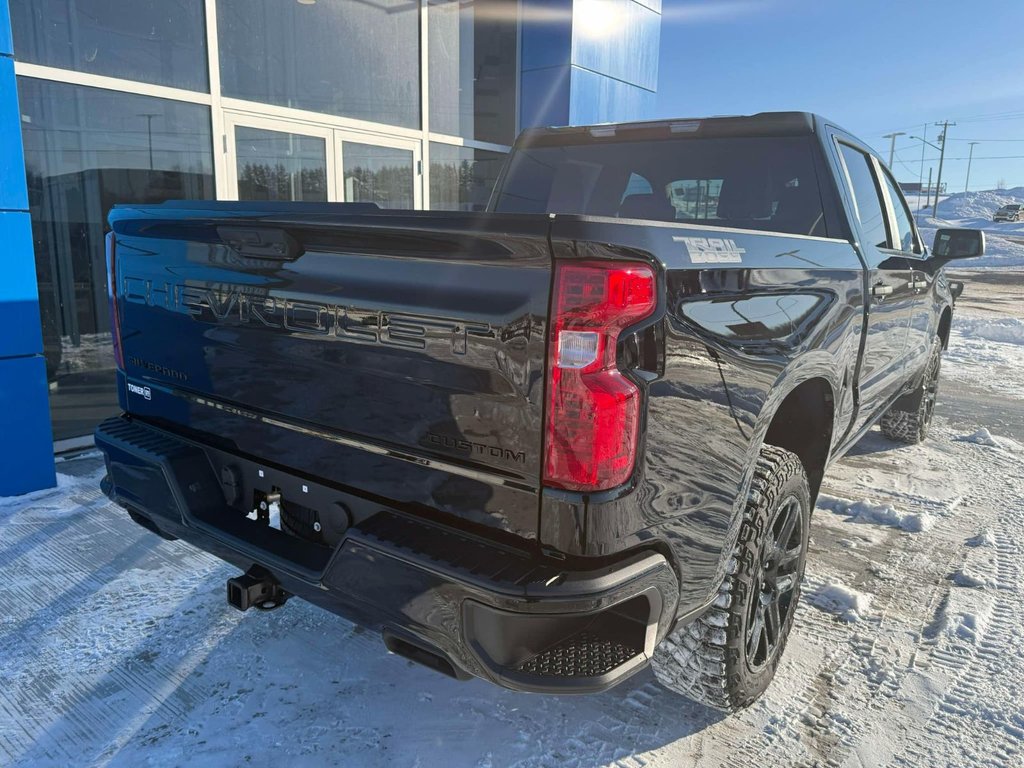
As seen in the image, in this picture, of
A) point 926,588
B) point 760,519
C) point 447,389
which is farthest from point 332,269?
point 926,588

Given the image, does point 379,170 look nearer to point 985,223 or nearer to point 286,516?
point 286,516

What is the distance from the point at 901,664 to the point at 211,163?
6.21 m

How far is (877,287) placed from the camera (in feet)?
10.8

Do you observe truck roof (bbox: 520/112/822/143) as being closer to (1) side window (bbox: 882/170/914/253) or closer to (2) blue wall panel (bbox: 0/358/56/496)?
(1) side window (bbox: 882/170/914/253)

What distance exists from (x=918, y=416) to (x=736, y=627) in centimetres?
417

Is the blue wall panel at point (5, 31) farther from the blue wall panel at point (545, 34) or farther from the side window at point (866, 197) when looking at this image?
the blue wall panel at point (545, 34)

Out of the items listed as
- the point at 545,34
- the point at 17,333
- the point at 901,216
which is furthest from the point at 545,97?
the point at 17,333

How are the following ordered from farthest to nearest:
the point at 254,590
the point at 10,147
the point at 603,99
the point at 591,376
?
the point at 603,99 < the point at 10,147 < the point at 254,590 < the point at 591,376

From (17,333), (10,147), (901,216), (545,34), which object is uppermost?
(545,34)

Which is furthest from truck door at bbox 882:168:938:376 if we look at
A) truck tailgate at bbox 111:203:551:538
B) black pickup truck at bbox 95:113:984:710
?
truck tailgate at bbox 111:203:551:538

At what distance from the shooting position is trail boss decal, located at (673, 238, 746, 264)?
1.80m

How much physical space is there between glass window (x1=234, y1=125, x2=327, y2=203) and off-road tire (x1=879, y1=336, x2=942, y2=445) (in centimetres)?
516

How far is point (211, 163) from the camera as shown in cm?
634

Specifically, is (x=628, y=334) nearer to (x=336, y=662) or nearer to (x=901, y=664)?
(x=336, y=662)
